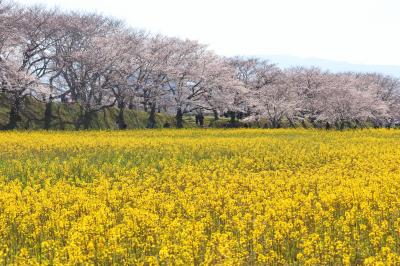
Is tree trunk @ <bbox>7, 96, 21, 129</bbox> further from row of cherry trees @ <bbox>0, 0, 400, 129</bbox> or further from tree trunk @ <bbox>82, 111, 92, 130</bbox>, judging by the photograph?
tree trunk @ <bbox>82, 111, 92, 130</bbox>

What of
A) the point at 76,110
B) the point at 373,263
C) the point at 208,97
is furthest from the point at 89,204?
the point at 208,97

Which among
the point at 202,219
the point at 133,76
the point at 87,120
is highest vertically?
the point at 133,76

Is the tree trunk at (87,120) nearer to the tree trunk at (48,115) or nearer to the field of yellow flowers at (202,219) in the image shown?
the tree trunk at (48,115)

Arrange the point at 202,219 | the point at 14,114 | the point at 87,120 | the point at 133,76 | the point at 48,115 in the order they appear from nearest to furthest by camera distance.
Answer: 1. the point at 202,219
2. the point at 14,114
3. the point at 48,115
4. the point at 87,120
5. the point at 133,76

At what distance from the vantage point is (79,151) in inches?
922

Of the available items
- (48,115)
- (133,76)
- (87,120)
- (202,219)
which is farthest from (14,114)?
(202,219)

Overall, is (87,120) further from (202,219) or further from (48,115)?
(202,219)

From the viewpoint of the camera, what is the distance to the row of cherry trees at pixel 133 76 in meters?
45.4

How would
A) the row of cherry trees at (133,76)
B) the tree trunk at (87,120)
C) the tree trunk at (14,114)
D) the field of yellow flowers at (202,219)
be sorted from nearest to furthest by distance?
the field of yellow flowers at (202,219)
the tree trunk at (14,114)
the row of cherry trees at (133,76)
the tree trunk at (87,120)

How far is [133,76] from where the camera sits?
183ft

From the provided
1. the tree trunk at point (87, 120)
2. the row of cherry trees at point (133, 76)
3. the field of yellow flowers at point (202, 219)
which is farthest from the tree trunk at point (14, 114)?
the field of yellow flowers at point (202, 219)

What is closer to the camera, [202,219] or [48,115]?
[202,219]

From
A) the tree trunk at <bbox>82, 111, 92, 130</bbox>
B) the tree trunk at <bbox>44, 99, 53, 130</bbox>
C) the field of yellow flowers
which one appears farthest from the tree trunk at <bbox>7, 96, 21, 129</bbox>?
the field of yellow flowers

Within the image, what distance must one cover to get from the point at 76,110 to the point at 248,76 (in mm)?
34569
